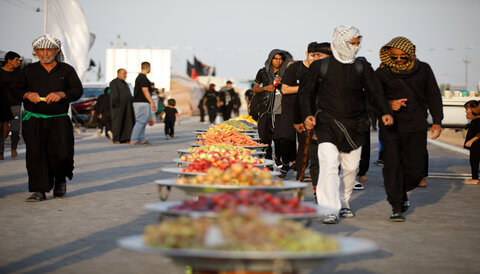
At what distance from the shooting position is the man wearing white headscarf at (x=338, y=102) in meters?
8.46

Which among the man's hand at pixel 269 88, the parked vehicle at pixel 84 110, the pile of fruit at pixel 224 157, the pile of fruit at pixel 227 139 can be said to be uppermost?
the man's hand at pixel 269 88

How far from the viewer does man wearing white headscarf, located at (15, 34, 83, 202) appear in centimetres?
1020

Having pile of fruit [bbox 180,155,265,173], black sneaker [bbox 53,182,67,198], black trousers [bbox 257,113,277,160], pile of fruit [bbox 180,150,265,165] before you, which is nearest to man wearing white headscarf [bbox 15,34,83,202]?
black sneaker [bbox 53,182,67,198]

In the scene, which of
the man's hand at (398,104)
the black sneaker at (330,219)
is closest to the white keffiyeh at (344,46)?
the man's hand at (398,104)

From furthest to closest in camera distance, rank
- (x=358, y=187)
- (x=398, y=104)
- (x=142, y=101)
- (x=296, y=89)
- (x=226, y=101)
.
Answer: (x=226, y=101) → (x=142, y=101) → (x=358, y=187) → (x=296, y=89) → (x=398, y=104)

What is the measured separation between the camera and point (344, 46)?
850 centimetres

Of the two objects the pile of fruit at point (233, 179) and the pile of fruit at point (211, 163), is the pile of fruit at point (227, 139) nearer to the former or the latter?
the pile of fruit at point (211, 163)

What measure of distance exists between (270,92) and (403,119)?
5.31 meters

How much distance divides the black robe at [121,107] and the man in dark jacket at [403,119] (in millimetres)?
15609

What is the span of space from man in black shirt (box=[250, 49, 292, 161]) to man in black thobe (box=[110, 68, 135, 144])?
399 inches

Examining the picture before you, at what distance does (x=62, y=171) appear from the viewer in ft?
34.4

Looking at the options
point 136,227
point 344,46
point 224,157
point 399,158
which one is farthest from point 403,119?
point 136,227

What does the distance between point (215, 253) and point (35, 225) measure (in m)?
4.88

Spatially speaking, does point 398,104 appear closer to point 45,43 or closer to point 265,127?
point 45,43
